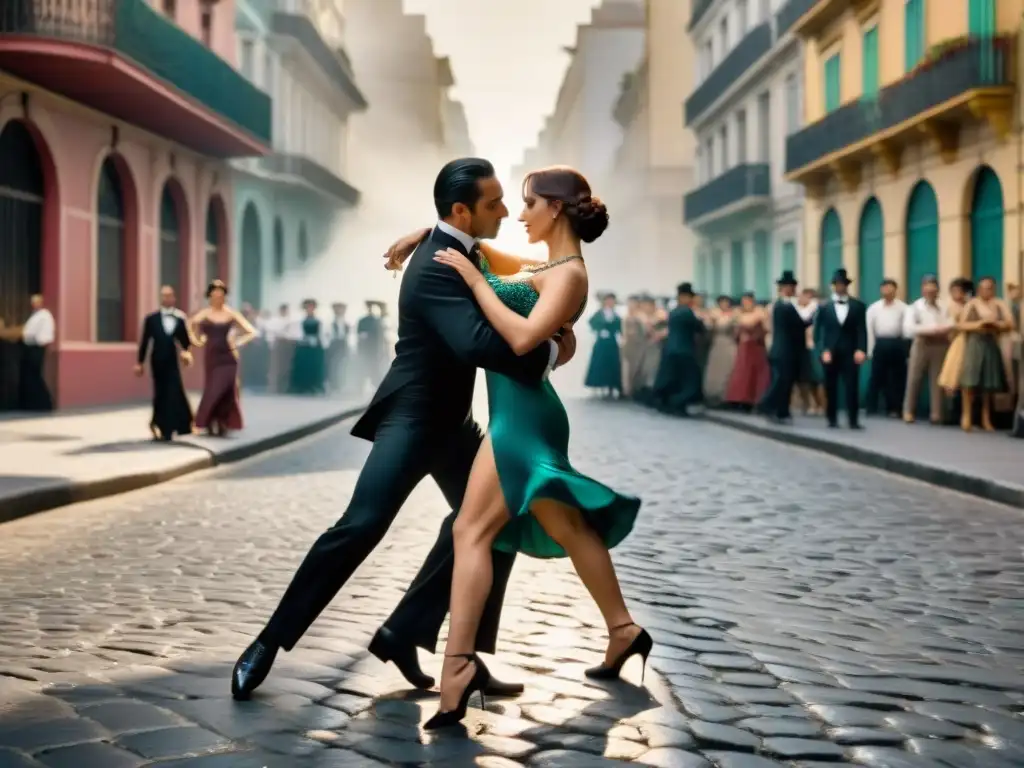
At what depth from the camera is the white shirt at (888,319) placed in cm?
2078

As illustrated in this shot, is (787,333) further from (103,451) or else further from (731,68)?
(731,68)

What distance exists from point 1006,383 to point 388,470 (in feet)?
48.6

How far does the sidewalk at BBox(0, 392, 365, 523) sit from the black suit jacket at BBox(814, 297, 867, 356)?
6182mm

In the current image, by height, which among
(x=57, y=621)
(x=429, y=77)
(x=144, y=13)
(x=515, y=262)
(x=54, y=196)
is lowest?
(x=57, y=621)

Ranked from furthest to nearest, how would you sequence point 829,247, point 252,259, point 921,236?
point 252,259 → point 829,247 → point 921,236

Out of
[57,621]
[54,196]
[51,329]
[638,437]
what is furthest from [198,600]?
[54,196]

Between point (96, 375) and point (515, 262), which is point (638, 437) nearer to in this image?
point (96, 375)

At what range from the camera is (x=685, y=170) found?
57500 mm

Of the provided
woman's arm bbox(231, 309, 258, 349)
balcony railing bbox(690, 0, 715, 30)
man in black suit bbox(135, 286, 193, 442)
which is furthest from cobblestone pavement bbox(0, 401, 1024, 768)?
balcony railing bbox(690, 0, 715, 30)

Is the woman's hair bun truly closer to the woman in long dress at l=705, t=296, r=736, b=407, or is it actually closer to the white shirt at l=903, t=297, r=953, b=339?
the white shirt at l=903, t=297, r=953, b=339

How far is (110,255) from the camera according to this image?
2477cm

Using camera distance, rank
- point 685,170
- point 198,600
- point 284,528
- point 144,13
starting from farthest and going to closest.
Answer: point 685,170
point 144,13
point 284,528
point 198,600

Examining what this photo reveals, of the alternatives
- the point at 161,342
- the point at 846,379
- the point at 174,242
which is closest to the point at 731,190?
the point at 174,242

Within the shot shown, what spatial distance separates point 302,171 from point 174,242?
11.8 m
